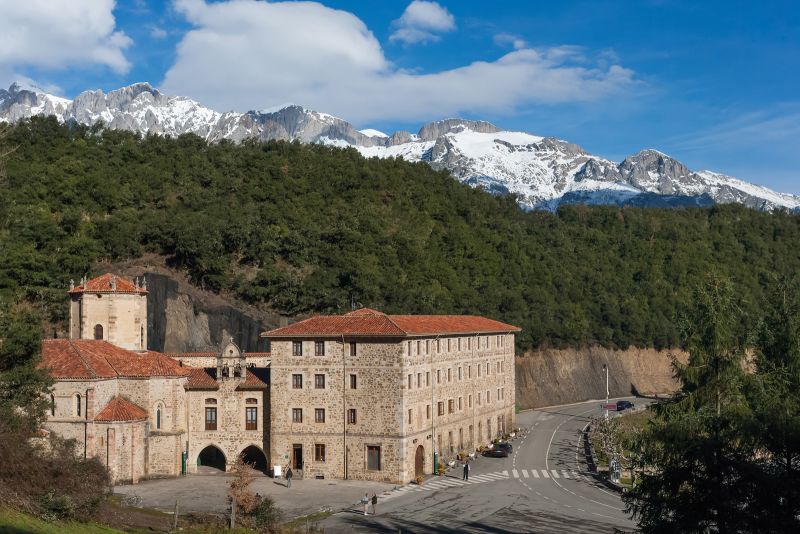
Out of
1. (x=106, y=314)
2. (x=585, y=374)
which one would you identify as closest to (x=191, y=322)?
(x=106, y=314)

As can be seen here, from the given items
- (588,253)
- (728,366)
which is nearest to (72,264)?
Answer: (728,366)

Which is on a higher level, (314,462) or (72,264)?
(72,264)

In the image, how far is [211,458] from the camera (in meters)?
59.1

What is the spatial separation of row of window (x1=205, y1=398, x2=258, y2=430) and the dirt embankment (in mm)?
46339

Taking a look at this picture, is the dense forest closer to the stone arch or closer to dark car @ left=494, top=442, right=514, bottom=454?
dark car @ left=494, top=442, right=514, bottom=454

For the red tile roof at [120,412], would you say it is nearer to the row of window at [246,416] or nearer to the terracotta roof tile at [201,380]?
the terracotta roof tile at [201,380]

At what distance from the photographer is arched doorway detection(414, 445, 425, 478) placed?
55219 millimetres

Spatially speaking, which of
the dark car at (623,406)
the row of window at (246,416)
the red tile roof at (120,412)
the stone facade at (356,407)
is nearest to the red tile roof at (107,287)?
the red tile roof at (120,412)

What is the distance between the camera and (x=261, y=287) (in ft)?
290

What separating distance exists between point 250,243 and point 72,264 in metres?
18.4

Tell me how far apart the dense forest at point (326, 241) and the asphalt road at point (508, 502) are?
26.1m

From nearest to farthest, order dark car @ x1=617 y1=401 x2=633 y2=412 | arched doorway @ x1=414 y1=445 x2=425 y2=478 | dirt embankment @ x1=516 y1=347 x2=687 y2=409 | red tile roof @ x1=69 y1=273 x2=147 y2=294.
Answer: arched doorway @ x1=414 y1=445 x2=425 y2=478, red tile roof @ x1=69 y1=273 x2=147 y2=294, dark car @ x1=617 y1=401 x2=633 y2=412, dirt embankment @ x1=516 y1=347 x2=687 y2=409

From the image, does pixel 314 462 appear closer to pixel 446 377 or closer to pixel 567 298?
pixel 446 377

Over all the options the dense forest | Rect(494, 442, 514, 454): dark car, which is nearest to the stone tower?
the dense forest
